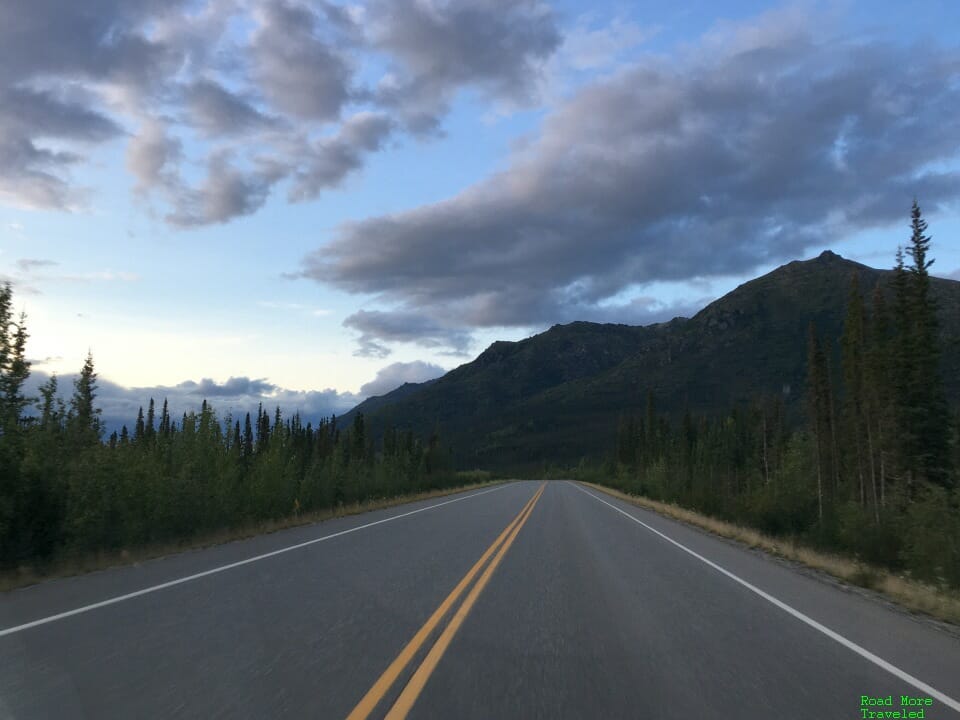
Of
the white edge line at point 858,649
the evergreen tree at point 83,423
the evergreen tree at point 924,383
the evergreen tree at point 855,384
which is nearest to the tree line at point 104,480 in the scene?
the evergreen tree at point 83,423

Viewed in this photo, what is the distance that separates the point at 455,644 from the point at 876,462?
54640 millimetres

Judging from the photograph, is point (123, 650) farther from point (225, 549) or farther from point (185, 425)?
point (185, 425)

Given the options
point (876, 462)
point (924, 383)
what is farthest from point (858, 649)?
point (876, 462)

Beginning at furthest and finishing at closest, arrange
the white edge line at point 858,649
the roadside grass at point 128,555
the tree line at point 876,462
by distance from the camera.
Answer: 1. the tree line at point 876,462
2. the roadside grass at point 128,555
3. the white edge line at point 858,649

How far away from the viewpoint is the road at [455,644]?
5.06 m

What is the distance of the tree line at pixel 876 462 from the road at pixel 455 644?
6.08 meters

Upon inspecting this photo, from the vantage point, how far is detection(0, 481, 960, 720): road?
199 inches

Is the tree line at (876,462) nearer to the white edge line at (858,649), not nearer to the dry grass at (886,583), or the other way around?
the dry grass at (886,583)

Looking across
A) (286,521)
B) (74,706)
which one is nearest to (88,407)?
(286,521)

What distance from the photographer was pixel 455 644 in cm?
671

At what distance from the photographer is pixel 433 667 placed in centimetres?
589

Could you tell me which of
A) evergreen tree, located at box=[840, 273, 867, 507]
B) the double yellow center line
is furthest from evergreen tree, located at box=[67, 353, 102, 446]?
evergreen tree, located at box=[840, 273, 867, 507]

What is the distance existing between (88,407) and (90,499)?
8.65ft

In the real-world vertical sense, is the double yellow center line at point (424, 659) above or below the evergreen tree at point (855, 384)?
below
